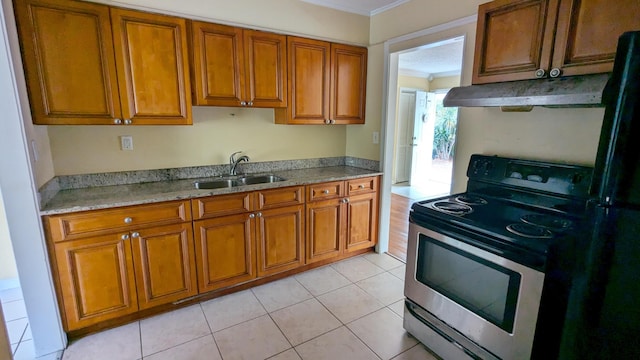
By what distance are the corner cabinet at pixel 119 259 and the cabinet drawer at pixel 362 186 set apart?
4.75 feet

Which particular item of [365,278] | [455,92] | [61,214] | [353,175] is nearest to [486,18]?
[455,92]

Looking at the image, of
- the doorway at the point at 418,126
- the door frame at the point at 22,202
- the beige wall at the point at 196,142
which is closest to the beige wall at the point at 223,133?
the beige wall at the point at 196,142

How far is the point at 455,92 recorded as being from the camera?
6.20 ft

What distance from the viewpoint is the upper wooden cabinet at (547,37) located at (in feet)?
4.45

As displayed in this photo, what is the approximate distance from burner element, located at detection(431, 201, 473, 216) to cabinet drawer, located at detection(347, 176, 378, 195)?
1.06m

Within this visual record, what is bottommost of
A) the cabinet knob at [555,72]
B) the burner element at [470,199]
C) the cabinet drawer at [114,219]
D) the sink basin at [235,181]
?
the cabinet drawer at [114,219]

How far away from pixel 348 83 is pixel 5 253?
10.7 ft

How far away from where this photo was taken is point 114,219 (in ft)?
6.33

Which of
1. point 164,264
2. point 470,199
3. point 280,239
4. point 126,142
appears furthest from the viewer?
point 280,239

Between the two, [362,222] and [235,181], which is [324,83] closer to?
[235,181]

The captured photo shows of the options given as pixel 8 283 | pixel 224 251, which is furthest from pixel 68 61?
pixel 8 283

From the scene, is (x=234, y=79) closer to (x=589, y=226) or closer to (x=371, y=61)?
(x=371, y=61)

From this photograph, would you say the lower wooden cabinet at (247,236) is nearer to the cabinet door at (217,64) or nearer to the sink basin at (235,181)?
the sink basin at (235,181)

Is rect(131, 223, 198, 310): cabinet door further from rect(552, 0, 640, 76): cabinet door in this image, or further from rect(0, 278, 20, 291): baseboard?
rect(552, 0, 640, 76): cabinet door
